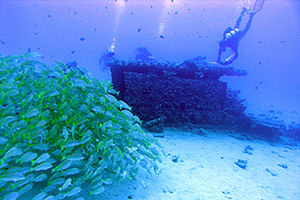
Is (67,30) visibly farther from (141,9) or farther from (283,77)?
(283,77)

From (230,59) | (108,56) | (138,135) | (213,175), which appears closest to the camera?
(138,135)

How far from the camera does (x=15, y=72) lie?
268cm

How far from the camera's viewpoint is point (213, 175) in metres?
3.55

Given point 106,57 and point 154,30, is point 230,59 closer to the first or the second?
point 106,57

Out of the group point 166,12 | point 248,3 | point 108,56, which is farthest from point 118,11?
point 248,3

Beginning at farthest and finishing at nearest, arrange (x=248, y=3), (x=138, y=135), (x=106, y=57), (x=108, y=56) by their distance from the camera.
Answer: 1. (x=106, y=57)
2. (x=108, y=56)
3. (x=248, y=3)
4. (x=138, y=135)

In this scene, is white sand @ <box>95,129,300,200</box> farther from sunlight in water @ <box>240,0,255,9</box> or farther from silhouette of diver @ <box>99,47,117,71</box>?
sunlight in water @ <box>240,0,255,9</box>

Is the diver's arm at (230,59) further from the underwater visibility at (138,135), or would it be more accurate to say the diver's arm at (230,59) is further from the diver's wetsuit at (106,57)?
the diver's wetsuit at (106,57)

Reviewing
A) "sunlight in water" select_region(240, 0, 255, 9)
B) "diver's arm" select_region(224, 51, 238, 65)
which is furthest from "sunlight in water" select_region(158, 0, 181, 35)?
"diver's arm" select_region(224, 51, 238, 65)

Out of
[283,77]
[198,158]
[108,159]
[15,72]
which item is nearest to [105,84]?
[108,159]

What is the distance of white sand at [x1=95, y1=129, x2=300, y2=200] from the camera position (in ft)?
8.84

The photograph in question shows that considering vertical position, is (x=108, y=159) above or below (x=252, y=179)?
above

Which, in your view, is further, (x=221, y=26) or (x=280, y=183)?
(x=221, y=26)

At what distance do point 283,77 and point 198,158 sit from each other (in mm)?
71744
